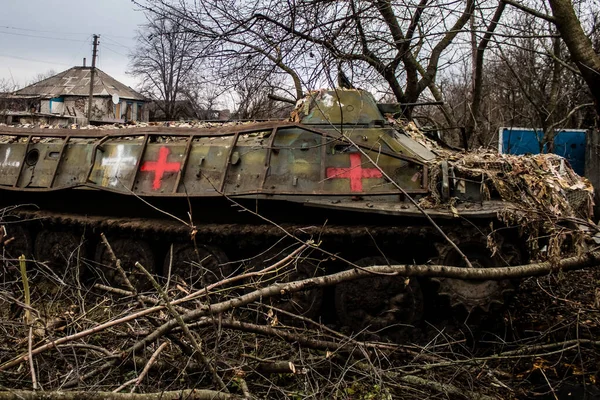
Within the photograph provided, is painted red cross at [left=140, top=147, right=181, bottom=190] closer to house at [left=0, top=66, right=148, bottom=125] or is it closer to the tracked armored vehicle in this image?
the tracked armored vehicle

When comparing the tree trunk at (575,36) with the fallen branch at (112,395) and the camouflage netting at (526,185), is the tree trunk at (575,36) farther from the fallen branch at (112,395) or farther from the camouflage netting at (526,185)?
the fallen branch at (112,395)

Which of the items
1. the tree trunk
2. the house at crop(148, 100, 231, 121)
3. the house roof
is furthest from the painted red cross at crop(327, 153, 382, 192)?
the house roof

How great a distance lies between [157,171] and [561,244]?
4902 mm

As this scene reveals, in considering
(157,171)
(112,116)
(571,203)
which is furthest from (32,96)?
(571,203)

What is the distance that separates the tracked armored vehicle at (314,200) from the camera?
268 inches

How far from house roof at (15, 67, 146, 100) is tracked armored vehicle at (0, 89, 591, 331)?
38274 mm

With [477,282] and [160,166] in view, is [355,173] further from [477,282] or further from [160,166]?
[160,166]

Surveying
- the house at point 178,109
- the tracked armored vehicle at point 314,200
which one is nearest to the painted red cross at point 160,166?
the tracked armored vehicle at point 314,200


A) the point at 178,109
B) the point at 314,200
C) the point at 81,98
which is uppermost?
the point at 81,98

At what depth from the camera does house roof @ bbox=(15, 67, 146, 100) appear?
153 feet

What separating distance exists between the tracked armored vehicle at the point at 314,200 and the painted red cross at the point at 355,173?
0.02 m

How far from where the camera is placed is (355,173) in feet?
24.2

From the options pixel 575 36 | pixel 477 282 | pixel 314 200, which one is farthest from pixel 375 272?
pixel 575 36

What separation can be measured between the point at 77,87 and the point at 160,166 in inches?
1682
